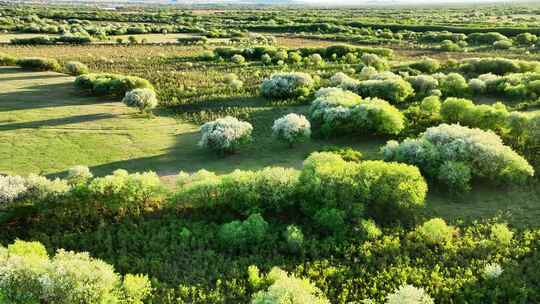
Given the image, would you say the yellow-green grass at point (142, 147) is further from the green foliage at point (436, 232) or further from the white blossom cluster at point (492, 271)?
the white blossom cluster at point (492, 271)

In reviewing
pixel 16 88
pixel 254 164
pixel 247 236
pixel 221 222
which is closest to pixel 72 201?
pixel 221 222

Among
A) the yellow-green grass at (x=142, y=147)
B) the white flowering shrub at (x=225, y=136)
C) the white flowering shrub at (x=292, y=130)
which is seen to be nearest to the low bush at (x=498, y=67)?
the yellow-green grass at (x=142, y=147)

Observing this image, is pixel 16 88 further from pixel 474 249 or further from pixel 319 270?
pixel 474 249

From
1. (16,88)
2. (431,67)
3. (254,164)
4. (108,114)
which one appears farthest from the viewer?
(431,67)

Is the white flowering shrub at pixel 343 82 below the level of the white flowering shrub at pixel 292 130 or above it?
above

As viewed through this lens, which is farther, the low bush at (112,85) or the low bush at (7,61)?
the low bush at (7,61)

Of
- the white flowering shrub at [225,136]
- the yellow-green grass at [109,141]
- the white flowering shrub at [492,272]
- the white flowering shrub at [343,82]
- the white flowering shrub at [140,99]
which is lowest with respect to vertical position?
the white flowering shrub at [492,272]

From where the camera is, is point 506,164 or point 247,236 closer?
point 247,236

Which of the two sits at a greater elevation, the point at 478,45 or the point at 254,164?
the point at 478,45
